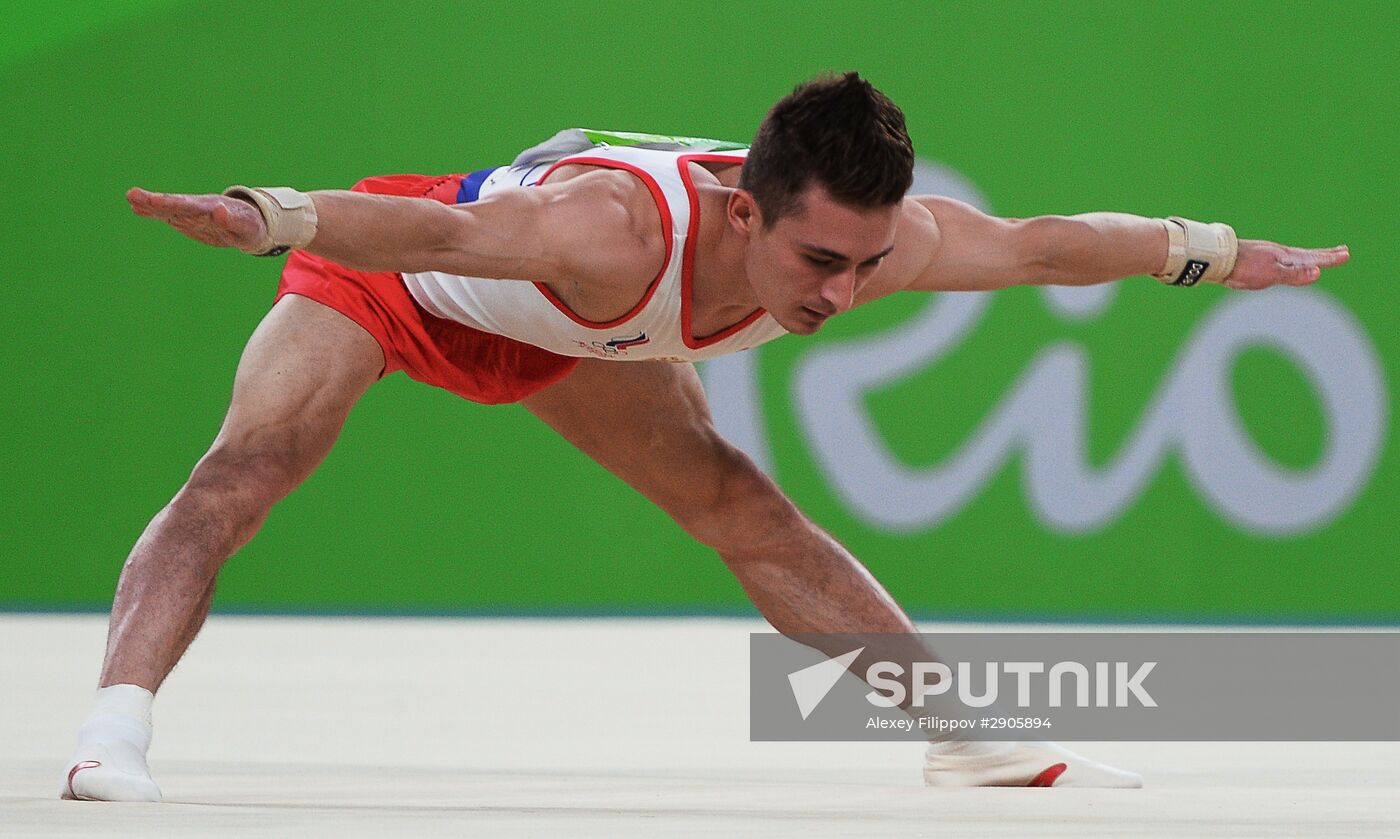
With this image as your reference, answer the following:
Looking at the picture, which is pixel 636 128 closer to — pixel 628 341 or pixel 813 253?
pixel 628 341

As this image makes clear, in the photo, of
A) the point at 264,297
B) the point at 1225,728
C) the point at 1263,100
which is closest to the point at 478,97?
the point at 264,297

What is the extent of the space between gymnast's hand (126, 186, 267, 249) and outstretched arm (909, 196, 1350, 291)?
143 cm

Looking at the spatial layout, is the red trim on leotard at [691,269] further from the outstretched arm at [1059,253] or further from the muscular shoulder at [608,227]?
the outstretched arm at [1059,253]

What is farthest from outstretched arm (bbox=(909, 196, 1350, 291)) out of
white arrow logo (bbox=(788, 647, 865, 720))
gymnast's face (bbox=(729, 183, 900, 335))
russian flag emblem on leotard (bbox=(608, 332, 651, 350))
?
white arrow logo (bbox=(788, 647, 865, 720))

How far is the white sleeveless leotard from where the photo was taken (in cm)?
357

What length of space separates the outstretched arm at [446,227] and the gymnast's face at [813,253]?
0.26 metres

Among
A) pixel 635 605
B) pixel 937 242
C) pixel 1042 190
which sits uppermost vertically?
pixel 1042 190

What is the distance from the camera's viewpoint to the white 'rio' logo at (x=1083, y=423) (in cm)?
836

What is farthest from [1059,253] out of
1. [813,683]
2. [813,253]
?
[813,683]

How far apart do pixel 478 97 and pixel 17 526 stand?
2.75 m

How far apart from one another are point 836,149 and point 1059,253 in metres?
0.73

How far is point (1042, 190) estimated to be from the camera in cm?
847

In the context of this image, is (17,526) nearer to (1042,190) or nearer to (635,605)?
(635,605)

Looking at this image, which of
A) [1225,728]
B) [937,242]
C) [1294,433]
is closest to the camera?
[937,242]
